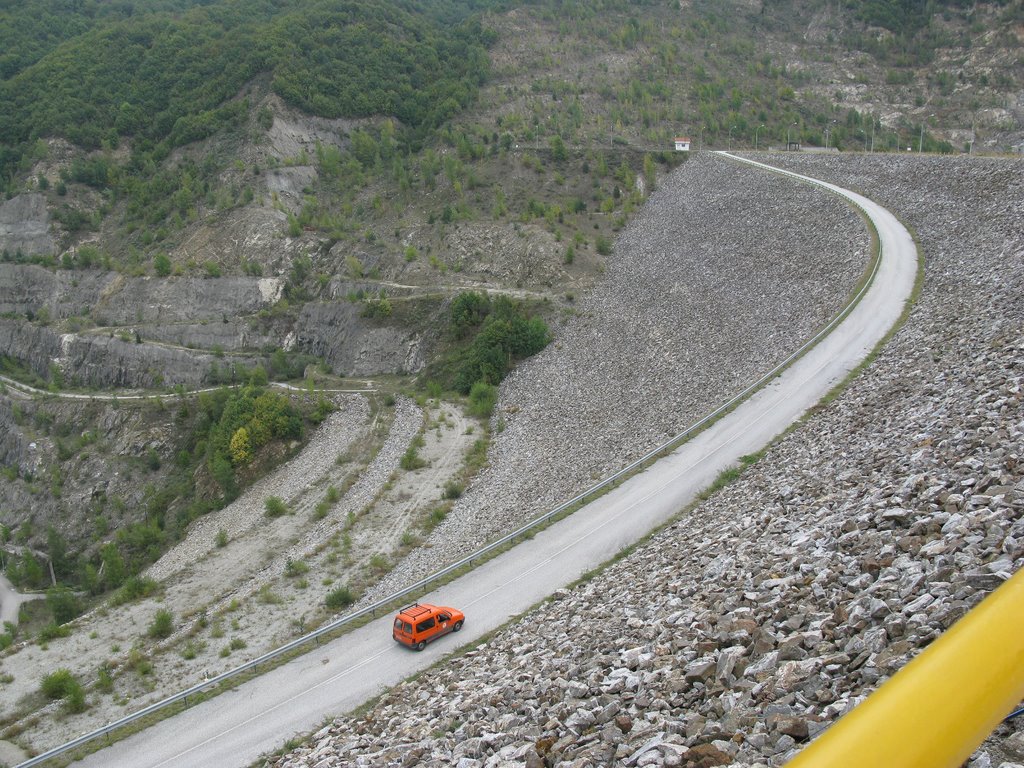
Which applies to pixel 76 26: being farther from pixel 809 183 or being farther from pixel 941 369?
pixel 941 369

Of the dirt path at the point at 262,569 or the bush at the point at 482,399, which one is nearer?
the dirt path at the point at 262,569

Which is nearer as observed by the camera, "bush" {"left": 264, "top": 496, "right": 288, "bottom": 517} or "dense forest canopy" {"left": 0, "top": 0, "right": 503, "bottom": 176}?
"bush" {"left": 264, "top": 496, "right": 288, "bottom": 517}

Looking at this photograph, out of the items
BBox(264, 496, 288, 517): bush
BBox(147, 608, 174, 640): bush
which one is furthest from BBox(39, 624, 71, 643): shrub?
BBox(264, 496, 288, 517): bush

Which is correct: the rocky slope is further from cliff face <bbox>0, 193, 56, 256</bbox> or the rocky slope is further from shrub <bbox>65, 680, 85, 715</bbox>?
cliff face <bbox>0, 193, 56, 256</bbox>

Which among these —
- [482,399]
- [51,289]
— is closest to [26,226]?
[51,289]

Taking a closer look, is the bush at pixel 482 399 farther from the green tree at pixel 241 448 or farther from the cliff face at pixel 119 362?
the cliff face at pixel 119 362

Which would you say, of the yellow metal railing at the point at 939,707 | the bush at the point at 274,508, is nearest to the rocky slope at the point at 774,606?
the yellow metal railing at the point at 939,707

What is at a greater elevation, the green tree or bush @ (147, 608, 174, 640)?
bush @ (147, 608, 174, 640)
